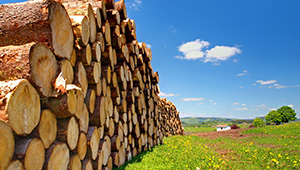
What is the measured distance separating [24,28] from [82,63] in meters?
0.96

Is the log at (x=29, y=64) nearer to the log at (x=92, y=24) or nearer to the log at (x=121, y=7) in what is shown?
the log at (x=92, y=24)

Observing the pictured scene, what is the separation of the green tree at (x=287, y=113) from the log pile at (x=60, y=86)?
52450 mm

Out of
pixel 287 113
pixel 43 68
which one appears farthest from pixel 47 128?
pixel 287 113

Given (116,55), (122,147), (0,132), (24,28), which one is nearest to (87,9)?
(24,28)

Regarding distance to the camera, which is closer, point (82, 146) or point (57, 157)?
point (57, 157)

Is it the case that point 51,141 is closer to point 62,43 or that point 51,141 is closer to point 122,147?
point 62,43

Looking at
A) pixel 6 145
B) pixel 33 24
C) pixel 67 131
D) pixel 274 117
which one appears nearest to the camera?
pixel 6 145

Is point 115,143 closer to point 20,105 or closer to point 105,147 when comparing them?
point 105,147

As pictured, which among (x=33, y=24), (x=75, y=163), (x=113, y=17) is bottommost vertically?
(x=75, y=163)

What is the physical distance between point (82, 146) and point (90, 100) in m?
0.72

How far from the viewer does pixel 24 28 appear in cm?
226

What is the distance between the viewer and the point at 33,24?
7.29 feet

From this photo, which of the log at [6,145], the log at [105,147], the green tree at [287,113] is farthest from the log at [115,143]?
the green tree at [287,113]

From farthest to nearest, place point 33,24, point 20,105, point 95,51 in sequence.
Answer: point 95,51
point 33,24
point 20,105
